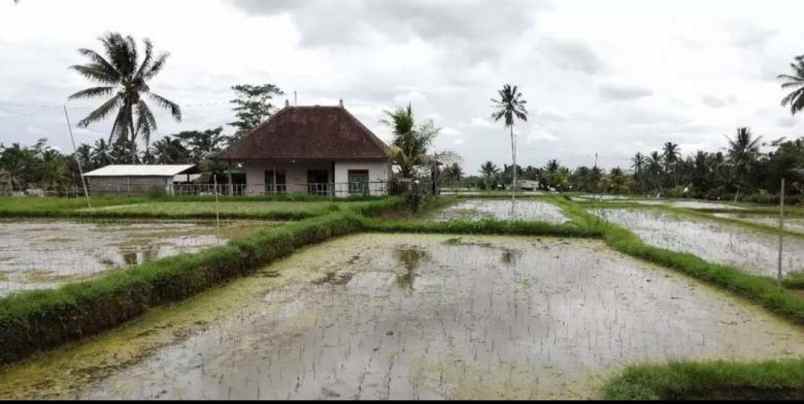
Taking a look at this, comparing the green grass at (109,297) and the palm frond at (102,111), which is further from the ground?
the palm frond at (102,111)

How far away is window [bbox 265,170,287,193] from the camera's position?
23.1 meters

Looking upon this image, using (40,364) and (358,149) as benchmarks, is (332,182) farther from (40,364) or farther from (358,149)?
(40,364)

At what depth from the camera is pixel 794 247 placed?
34.1 ft

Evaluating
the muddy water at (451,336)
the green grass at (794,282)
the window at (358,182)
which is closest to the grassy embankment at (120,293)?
the muddy water at (451,336)

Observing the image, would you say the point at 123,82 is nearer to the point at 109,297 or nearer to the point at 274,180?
the point at 274,180

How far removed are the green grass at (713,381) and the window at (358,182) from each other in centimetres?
1846

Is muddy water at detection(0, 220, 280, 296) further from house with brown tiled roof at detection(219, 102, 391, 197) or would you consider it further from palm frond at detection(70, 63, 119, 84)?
palm frond at detection(70, 63, 119, 84)

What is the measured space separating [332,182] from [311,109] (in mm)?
4056

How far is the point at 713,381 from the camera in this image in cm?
384

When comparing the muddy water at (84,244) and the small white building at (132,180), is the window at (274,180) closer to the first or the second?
the small white building at (132,180)

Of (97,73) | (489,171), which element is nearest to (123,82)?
(97,73)

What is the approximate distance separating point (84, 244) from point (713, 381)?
10.6 metres

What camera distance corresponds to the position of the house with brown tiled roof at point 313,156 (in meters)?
22.0

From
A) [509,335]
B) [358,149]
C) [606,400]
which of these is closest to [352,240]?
[509,335]
